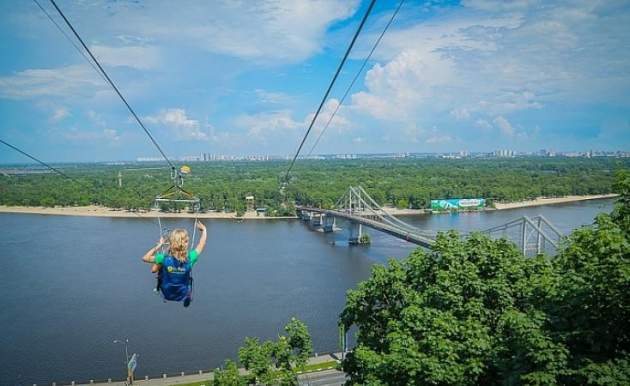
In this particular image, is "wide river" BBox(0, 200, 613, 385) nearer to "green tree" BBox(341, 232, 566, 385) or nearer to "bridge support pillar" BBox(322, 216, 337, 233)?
"green tree" BBox(341, 232, 566, 385)

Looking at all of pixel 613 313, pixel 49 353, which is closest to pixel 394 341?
pixel 613 313

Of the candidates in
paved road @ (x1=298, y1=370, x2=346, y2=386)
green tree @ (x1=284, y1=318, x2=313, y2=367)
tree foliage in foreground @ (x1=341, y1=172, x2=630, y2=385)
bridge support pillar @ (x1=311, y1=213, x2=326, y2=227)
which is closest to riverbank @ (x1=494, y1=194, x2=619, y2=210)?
bridge support pillar @ (x1=311, y1=213, x2=326, y2=227)

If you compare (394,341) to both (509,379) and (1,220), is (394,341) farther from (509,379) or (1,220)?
(1,220)

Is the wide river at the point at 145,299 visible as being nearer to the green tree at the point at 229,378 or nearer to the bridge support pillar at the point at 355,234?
the bridge support pillar at the point at 355,234

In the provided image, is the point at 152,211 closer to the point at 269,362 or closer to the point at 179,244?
the point at 269,362

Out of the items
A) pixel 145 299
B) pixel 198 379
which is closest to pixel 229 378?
pixel 198 379
